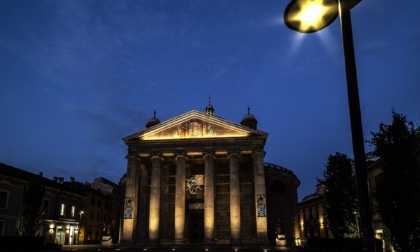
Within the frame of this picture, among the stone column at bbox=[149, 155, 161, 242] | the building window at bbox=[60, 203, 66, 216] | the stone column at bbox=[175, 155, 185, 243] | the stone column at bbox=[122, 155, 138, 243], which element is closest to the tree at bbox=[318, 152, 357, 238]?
the stone column at bbox=[175, 155, 185, 243]

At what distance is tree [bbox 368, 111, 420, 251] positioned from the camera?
2131 centimetres

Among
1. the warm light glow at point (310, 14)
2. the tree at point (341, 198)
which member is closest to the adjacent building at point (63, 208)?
the tree at point (341, 198)

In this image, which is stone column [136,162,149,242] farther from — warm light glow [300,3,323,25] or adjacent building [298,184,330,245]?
warm light glow [300,3,323,25]

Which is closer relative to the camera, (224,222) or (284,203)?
(224,222)

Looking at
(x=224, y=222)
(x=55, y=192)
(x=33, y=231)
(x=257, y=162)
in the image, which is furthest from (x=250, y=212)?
(x=55, y=192)

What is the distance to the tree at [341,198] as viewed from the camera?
35.5 meters

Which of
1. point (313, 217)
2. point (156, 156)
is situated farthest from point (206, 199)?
point (313, 217)

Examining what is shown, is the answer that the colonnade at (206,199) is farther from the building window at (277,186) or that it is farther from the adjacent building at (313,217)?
the adjacent building at (313,217)

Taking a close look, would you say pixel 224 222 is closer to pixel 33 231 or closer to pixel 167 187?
pixel 167 187

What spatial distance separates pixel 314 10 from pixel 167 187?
145 ft

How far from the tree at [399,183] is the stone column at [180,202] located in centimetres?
2371

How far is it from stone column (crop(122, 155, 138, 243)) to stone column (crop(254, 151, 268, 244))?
14669mm

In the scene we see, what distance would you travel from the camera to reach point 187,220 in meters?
45.5

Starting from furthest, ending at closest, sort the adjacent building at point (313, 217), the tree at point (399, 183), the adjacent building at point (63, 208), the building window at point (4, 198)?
1. the adjacent building at point (313, 217)
2. the adjacent building at point (63, 208)
3. the building window at point (4, 198)
4. the tree at point (399, 183)
